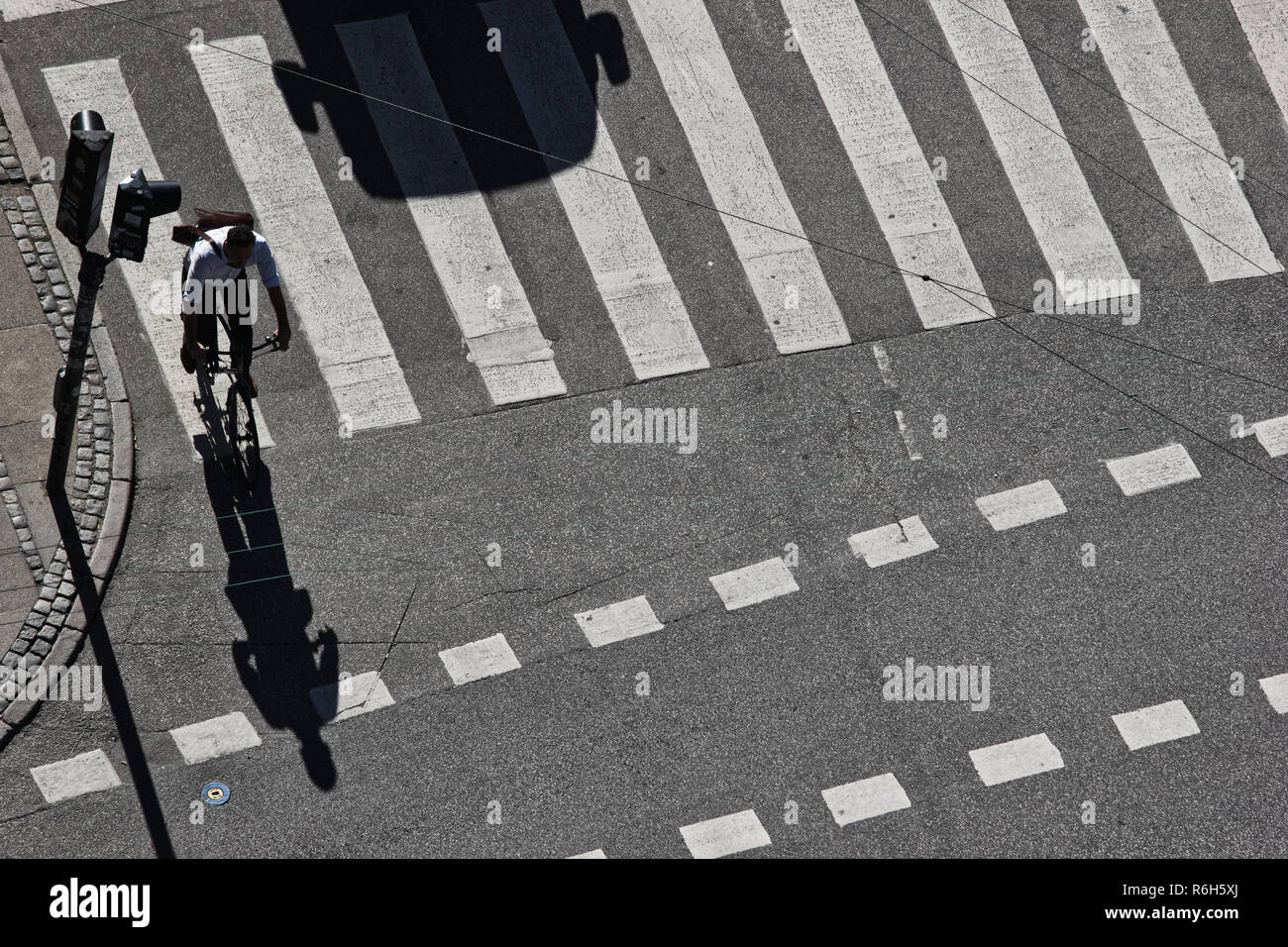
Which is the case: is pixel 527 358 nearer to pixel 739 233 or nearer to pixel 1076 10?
pixel 739 233

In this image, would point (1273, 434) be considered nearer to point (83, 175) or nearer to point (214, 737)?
point (214, 737)

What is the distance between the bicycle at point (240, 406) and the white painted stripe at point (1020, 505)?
5.74m

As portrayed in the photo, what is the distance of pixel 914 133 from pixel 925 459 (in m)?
3.23

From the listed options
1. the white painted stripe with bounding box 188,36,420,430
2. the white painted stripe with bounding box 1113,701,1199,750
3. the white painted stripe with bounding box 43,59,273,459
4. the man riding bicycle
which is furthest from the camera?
the white painted stripe with bounding box 188,36,420,430

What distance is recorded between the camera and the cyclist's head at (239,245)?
8445mm

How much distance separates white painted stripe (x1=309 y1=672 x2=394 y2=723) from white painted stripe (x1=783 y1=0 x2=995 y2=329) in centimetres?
547

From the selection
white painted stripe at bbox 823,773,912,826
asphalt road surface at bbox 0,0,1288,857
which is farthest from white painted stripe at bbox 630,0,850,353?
white painted stripe at bbox 823,773,912,826

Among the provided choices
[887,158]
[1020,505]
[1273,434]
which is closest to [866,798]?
[1020,505]

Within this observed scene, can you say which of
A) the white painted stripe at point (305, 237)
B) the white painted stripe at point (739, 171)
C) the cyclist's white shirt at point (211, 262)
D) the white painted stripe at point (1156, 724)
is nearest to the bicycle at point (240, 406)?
the cyclist's white shirt at point (211, 262)

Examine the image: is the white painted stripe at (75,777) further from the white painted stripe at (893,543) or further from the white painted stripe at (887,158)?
the white painted stripe at (887,158)

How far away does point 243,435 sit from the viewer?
9.76m

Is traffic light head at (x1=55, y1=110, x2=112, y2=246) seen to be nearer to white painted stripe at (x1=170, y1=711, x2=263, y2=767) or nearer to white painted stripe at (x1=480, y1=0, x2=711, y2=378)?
white painted stripe at (x1=170, y1=711, x2=263, y2=767)

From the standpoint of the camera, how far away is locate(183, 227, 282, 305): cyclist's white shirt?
8672 mm

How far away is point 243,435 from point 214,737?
230 centimetres
